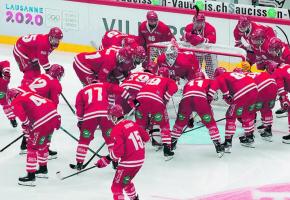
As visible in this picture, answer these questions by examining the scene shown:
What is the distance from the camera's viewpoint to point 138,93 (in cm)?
1008

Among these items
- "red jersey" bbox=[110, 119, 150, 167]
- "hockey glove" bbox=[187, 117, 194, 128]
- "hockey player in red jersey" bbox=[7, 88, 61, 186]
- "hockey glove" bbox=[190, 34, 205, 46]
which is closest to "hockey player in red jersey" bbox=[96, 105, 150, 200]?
"red jersey" bbox=[110, 119, 150, 167]

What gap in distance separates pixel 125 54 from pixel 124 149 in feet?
7.94

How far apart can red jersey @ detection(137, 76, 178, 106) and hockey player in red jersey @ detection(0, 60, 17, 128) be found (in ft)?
5.69

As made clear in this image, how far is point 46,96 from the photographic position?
979 cm

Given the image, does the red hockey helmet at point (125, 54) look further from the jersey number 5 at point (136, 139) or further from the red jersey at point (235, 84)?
the jersey number 5 at point (136, 139)

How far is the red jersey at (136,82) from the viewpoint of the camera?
33.9 ft

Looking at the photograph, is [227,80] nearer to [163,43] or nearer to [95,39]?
[163,43]

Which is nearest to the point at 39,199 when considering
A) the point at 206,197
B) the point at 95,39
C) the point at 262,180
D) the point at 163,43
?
the point at 206,197

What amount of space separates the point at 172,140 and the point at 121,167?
2.06 metres

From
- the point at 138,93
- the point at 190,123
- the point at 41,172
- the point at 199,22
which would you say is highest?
the point at 199,22

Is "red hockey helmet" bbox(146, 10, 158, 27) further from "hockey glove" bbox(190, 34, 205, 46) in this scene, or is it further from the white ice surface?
the white ice surface

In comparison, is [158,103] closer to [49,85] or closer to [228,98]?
[228,98]

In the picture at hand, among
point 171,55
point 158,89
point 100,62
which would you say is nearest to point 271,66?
point 171,55

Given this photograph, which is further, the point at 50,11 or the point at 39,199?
the point at 50,11
